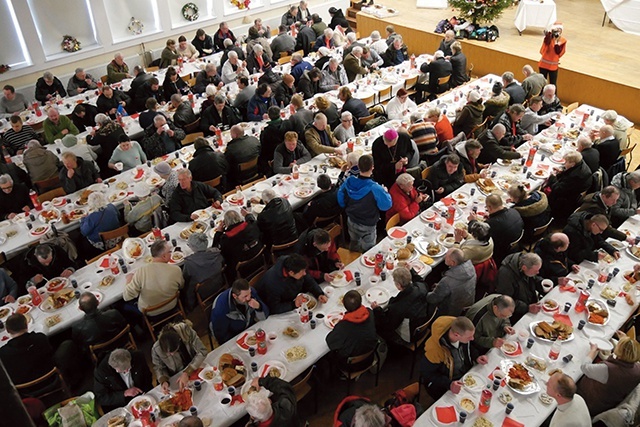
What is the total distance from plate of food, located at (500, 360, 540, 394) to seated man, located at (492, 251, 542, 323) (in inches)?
33.0

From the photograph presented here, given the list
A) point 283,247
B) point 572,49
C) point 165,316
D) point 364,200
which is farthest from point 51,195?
point 572,49

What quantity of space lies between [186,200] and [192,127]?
329 centimetres

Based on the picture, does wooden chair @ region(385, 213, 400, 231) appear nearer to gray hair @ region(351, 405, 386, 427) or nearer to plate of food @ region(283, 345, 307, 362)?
plate of food @ region(283, 345, 307, 362)

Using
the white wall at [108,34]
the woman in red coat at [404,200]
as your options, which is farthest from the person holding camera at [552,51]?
the white wall at [108,34]

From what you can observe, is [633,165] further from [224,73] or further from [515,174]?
[224,73]

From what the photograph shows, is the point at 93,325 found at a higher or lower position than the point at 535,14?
lower

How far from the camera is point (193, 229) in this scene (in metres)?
7.47

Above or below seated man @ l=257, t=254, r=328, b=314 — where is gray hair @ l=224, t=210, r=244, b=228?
above

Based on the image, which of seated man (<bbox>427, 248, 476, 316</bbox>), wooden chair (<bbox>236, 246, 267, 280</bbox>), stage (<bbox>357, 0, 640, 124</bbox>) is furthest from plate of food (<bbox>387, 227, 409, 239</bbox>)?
stage (<bbox>357, 0, 640, 124</bbox>)

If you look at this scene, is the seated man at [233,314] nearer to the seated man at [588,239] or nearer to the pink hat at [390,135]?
the pink hat at [390,135]

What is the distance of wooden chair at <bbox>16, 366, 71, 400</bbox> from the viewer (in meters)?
5.50

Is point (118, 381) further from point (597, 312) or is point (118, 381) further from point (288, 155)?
point (597, 312)

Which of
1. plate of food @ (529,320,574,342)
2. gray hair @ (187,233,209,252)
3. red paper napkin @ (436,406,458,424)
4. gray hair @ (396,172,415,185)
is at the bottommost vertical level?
red paper napkin @ (436,406,458,424)

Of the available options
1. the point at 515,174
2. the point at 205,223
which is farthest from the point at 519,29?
the point at 205,223
